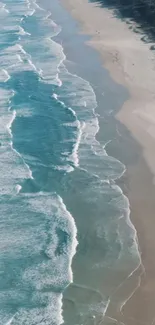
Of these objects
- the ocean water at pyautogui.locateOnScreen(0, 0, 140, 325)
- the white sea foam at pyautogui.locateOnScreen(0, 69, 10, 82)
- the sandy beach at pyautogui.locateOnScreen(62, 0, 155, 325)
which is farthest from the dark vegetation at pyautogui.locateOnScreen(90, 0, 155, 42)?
the ocean water at pyautogui.locateOnScreen(0, 0, 140, 325)

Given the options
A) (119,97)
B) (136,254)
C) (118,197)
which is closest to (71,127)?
(119,97)

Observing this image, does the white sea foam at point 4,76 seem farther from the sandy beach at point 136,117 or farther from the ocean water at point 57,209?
the sandy beach at point 136,117

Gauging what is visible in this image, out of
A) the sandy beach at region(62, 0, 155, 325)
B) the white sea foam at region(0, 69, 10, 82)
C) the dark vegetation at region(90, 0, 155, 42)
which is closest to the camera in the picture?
the sandy beach at region(62, 0, 155, 325)

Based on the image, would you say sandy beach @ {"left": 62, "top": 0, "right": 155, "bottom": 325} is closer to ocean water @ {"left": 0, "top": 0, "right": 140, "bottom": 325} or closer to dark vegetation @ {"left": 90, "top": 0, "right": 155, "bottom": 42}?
ocean water @ {"left": 0, "top": 0, "right": 140, "bottom": 325}

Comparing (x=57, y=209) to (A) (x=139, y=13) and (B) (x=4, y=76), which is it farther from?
(A) (x=139, y=13)

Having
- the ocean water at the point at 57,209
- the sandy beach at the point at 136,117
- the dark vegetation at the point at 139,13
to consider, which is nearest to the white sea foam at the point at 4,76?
the ocean water at the point at 57,209

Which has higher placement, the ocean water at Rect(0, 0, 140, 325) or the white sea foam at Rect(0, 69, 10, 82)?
the ocean water at Rect(0, 0, 140, 325)

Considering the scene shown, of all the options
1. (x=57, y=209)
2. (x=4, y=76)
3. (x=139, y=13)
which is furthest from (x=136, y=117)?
(x=139, y=13)
